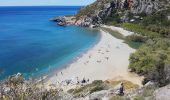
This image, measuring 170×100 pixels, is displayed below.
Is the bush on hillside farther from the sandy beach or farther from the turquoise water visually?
the turquoise water

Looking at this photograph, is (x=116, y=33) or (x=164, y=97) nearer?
(x=164, y=97)

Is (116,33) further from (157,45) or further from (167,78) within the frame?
(167,78)

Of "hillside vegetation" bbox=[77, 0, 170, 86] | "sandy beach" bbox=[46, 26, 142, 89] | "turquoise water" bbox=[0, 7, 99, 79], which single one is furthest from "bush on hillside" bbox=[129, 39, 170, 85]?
"turquoise water" bbox=[0, 7, 99, 79]

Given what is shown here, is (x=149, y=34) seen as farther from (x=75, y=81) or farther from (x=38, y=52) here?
(x=75, y=81)

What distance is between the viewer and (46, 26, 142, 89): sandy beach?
74.9 meters

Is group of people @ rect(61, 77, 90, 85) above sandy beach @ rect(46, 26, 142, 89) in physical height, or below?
above

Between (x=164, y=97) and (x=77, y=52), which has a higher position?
(x=164, y=97)

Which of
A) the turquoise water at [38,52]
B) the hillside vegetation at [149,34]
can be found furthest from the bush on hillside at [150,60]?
the turquoise water at [38,52]

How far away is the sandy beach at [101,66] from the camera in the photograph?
246 ft

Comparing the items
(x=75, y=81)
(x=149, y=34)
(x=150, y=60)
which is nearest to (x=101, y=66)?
(x=150, y=60)

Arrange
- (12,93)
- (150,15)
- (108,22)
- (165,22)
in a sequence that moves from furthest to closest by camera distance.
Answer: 1. (108,22)
2. (150,15)
3. (165,22)
4. (12,93)

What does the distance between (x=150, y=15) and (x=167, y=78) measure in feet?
466

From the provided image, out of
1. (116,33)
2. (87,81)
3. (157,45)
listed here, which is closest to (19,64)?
(87,81)

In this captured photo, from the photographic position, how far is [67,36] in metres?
153
